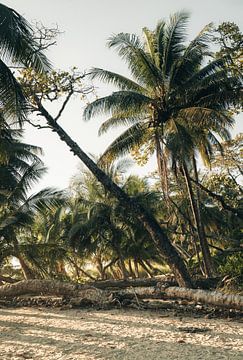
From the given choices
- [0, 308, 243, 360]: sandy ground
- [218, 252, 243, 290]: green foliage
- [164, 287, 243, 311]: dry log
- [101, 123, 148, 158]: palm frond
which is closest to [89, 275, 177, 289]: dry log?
[218, 252, 243, 290]: green foliage

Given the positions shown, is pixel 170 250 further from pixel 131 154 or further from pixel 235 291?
pixel 131 154

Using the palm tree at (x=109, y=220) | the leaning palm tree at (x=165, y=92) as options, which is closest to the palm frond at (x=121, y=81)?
the leaning palm tree at (x=165, y=92)

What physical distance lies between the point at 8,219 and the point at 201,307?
9.66 meters

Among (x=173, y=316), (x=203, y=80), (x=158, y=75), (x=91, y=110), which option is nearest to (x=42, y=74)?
(x=91, y=110)

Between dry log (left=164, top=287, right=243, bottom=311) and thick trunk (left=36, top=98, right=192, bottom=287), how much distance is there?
984mm

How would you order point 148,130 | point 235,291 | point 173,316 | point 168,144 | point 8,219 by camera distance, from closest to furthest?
1. point 173,316
2. point 235,291
3. point 168,144
4. point 148,130
5. point 8,219

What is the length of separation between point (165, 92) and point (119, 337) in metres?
9.96

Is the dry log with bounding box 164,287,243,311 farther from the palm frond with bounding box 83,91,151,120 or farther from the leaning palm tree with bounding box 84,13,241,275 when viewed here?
the palm frond with bounding box 83,91,151,120

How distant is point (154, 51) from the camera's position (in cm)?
1532

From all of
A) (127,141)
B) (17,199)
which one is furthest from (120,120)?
(17,199)

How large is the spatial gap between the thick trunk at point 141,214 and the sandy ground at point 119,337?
2.11 m

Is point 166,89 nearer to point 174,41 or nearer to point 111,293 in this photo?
point 174,41

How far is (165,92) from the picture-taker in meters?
14.8

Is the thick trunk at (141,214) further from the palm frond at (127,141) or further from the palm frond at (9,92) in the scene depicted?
the palm frond at (127,141)
